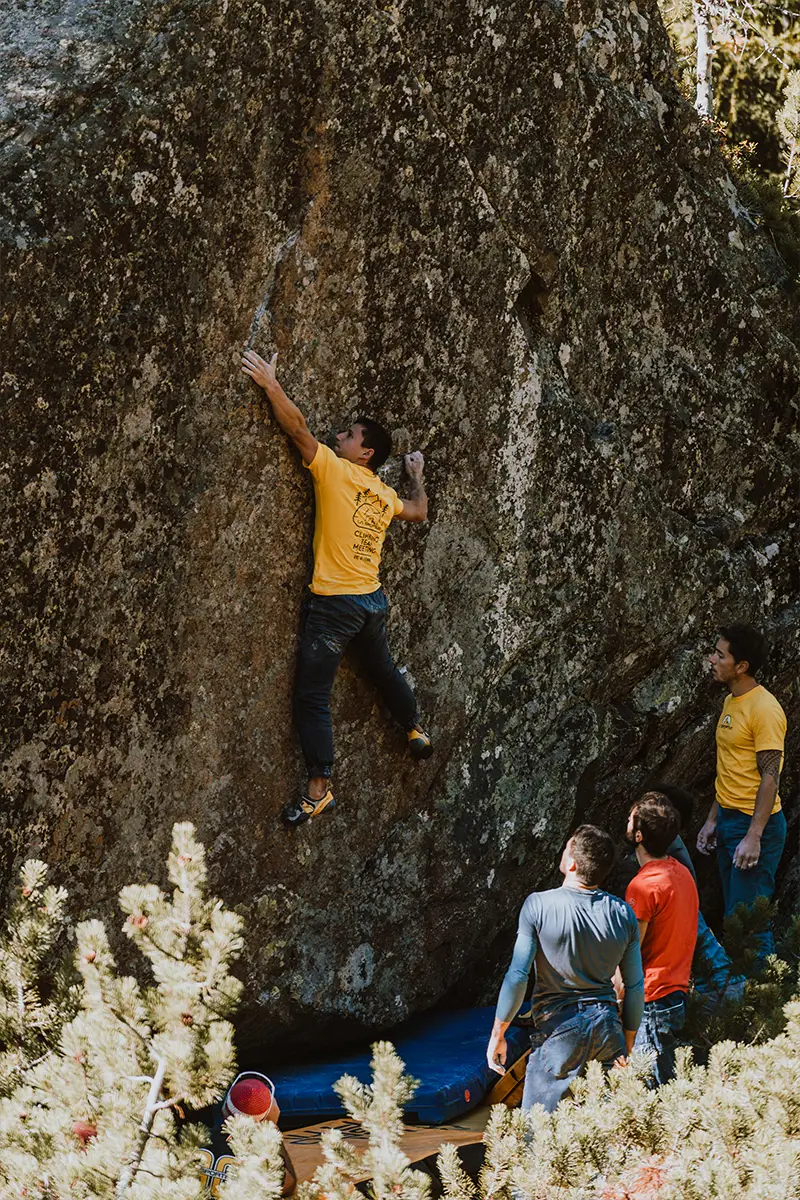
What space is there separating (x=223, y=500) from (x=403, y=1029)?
3.36 m

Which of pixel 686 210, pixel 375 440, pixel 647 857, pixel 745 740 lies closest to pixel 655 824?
pixel 647 857

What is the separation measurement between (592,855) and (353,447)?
2.44 m

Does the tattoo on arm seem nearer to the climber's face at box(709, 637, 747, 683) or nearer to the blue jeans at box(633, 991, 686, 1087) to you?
the climber's face at box(709, 637, 747, 683)

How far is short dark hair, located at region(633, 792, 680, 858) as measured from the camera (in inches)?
229

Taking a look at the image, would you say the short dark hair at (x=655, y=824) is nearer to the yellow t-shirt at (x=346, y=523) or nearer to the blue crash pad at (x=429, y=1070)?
the blue crash pad at (x=429, y=1070)

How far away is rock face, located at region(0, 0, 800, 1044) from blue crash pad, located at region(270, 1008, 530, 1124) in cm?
25

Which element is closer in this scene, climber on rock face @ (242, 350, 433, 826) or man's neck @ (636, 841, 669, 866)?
man's neck @ (636, 841, 669, 866)

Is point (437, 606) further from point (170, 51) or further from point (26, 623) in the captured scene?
point (170, 51)

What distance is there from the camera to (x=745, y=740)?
7.42m

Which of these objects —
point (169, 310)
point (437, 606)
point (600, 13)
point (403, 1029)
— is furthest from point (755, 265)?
point (403, 1029)

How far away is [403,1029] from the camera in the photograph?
7.20 metres

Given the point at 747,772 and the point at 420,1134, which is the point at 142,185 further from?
the point at 747,772

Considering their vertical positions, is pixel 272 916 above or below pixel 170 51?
below

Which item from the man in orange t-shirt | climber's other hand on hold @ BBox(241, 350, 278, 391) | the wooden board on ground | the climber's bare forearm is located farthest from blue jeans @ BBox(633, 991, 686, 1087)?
climber's other hand on hold @ BBox(241, 350, 278, 391)
